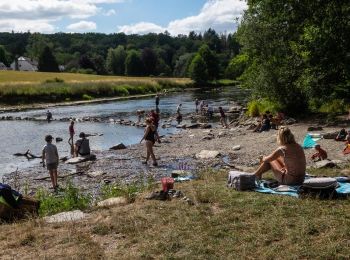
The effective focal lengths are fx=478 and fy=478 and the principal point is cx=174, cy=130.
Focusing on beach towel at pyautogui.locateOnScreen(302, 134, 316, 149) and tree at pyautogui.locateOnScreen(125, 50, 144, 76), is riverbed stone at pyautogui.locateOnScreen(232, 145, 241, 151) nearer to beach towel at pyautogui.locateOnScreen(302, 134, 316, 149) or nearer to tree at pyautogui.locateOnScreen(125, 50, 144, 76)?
beach towel at pyautogui.locateOnScreen(302, 134, 316, 149)

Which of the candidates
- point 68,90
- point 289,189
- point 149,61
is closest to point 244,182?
point 289,189

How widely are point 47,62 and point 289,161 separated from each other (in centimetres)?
14406

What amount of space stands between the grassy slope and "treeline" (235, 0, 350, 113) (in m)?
6.58

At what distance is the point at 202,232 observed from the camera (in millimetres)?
8031

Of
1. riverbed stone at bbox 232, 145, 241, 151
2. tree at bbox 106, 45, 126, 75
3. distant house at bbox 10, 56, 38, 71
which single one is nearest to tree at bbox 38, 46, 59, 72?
tree at bbox 106, 45, 126, 75

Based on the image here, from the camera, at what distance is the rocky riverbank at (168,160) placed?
18141mm

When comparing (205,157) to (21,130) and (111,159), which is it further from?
(21,130)

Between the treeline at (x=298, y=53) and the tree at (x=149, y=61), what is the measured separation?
122691 millimetres

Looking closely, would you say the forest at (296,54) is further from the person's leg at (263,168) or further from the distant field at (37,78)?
the distant field at (37,78)

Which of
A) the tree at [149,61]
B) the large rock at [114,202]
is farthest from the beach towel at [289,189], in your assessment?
the tree at [149,61]

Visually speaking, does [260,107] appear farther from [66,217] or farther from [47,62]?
[47,62]

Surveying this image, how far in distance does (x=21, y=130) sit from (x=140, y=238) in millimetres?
36310

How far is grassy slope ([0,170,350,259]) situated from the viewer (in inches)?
281

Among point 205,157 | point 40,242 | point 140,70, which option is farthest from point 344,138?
point 140,70
